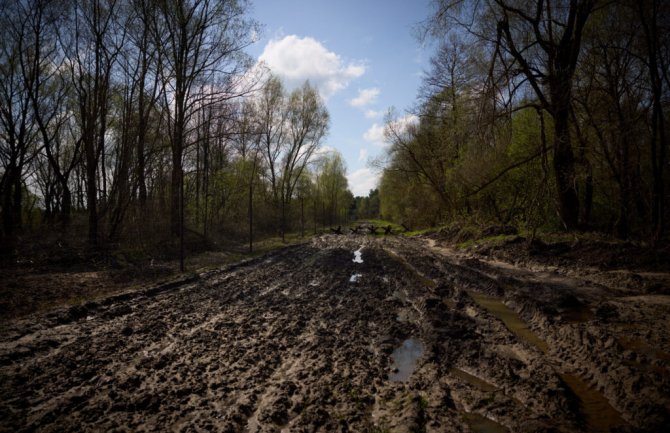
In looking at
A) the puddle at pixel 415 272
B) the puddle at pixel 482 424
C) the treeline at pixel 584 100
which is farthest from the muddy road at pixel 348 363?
the treeline at pixel 584 100

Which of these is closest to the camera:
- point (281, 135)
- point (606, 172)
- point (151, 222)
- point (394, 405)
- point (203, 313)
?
point (394, 405)

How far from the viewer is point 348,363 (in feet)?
12.7

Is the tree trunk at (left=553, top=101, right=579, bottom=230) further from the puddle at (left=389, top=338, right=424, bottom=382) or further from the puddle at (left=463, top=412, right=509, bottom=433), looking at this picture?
the puddle at (left=463, top=412, right=509, bottom=433)

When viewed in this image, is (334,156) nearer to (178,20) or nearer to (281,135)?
(281,135)

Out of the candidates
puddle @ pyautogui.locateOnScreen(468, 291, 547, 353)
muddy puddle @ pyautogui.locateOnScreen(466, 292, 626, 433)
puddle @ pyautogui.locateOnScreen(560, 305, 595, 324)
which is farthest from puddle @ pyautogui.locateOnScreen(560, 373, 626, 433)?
puddle @ pyautogui.locateOnScreen(560, 305, 595, 324)

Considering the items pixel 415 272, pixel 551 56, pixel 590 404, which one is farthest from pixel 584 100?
pixel 590 404

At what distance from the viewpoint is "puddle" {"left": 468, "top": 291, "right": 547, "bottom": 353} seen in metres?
4.53

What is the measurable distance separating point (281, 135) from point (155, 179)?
2137 centimetres

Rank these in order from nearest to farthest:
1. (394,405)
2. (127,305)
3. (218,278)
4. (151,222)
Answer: (394,405)
(127,305)
(218,278)
(151,222)

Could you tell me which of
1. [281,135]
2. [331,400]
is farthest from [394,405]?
[281,135]

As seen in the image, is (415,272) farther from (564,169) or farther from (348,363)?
(564,169)

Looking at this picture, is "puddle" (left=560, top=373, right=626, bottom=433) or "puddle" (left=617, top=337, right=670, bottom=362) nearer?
"puddle" (left=560, top=373, right=626, bottom=433)

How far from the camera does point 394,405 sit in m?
2.98

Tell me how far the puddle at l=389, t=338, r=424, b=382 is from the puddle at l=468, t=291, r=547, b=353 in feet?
4.99
